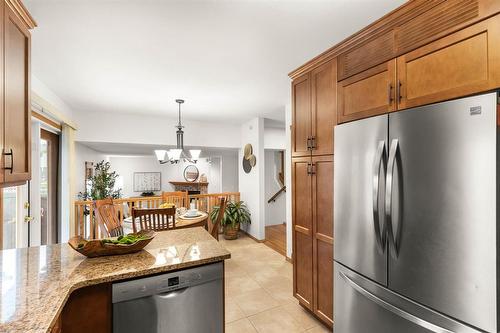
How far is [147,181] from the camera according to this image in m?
10.1

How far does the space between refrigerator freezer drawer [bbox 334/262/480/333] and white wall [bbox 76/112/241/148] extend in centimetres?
380

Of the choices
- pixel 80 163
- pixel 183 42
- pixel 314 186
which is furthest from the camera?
pixel 80 163

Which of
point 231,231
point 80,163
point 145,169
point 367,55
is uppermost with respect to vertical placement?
point 367,55

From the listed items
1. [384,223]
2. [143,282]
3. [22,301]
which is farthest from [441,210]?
[22,301]

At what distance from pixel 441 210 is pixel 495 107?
490 millimetres

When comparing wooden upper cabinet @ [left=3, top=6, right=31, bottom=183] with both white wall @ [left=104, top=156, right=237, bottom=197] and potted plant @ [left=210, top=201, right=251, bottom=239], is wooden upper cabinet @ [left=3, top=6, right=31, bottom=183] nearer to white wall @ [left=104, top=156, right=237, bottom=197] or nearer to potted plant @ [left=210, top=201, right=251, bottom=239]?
potted plant @ [left=210, top=201, right=251, bottom=239]

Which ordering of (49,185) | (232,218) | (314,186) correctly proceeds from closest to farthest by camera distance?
(314,186), (49,185), (232,218)

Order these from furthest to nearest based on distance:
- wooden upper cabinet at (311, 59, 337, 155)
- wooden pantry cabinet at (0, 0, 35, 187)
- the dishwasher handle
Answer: wooden upper cabinet at (311, 59, 337, 155) < the dishwasher handle < wooden pantry cabinet at (0, 0, 35, 187)

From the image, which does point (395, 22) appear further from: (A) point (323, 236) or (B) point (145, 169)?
(B) point (145, 169)

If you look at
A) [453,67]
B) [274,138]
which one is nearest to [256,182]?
[274,138]

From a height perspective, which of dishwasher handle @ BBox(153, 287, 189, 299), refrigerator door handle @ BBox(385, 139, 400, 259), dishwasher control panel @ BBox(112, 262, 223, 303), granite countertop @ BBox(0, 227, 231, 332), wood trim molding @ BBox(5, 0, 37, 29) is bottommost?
dishwasher handle @ BBox(153, 287, 189, 299)

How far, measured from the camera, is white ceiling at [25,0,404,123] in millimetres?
1526

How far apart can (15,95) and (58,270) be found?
3.14 ft

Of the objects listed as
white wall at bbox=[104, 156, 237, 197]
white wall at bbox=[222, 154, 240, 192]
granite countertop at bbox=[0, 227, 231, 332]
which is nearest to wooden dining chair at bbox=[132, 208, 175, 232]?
granite countertop at bbox=[0, 227, 231, 332]
